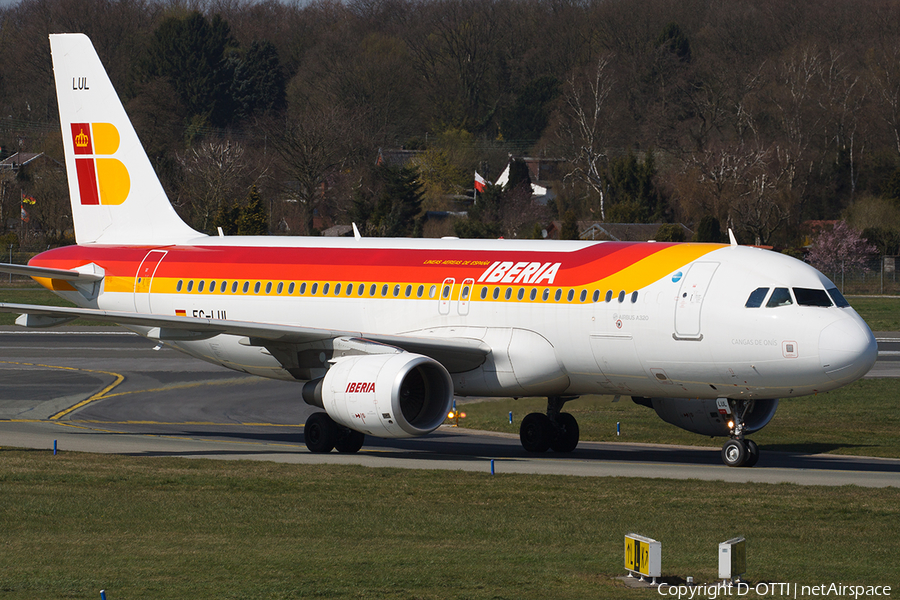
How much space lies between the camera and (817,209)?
4220 inches

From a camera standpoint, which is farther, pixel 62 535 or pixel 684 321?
pixel 684 321

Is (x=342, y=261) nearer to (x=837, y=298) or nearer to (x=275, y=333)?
(x=275, y=333)

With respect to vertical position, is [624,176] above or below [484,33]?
below

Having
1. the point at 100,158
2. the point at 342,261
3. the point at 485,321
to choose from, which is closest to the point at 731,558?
the point at 485,321

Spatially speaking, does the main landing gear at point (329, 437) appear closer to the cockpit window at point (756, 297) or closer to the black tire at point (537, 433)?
the black tire at point (537, 433)

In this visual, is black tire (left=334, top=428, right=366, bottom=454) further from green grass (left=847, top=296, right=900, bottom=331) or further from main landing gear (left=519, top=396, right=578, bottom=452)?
green grass (left=847, top=296, right=900, bottom=331)

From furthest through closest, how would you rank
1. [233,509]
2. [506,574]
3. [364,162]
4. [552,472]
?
[364,162] < [552,472] < [233,509] < [506,574]

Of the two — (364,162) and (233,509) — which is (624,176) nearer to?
(364,162)

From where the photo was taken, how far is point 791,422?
3209 centimetres

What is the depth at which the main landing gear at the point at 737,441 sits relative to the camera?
76.0 ft

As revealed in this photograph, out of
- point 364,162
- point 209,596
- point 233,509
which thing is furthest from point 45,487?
point 364,162

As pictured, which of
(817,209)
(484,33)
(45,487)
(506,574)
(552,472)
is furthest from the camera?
(484,33)

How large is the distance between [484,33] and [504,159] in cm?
2593

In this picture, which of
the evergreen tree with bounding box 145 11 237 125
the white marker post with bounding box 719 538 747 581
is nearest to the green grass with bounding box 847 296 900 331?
the white marker post with bounding box 719 538 747 581
